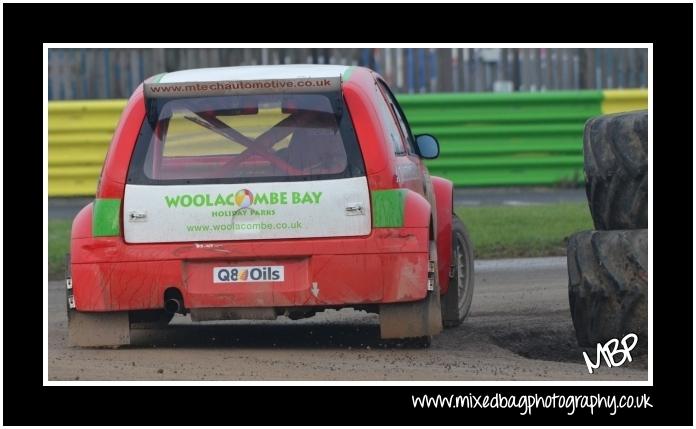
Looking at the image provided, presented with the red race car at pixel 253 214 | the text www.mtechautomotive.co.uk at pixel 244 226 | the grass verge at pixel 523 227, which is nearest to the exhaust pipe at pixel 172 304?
the red race car at pixel 253 214

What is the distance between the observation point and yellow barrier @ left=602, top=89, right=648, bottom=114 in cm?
1911

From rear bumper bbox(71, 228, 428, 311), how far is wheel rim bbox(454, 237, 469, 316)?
1762mm

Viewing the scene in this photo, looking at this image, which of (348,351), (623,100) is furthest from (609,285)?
(623,100)

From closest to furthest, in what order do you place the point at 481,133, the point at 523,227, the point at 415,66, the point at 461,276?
the point at 461,276 → the point at 523,227 → the point at 481,133 → the point at 415,66

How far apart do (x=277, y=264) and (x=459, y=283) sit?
218cm

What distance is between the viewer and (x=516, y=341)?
8.52 metres

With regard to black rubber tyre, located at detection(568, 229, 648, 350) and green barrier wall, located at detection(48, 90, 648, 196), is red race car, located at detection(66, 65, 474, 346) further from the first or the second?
green barrier wall, located at detection(48, 90, 648, 196)

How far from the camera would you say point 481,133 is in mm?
19078

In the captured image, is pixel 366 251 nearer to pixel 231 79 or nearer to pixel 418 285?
pixel 418 285

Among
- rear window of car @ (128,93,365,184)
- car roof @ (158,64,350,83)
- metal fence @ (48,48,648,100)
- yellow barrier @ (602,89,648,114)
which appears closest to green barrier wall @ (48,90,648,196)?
yellow barrier @ (602,89,648,114)

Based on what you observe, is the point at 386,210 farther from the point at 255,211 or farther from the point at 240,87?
the point at 240,87

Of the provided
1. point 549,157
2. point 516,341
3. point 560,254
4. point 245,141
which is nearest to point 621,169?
point 516,341

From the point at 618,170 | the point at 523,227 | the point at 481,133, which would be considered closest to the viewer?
the point at 618,170

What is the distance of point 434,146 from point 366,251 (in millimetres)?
1775
